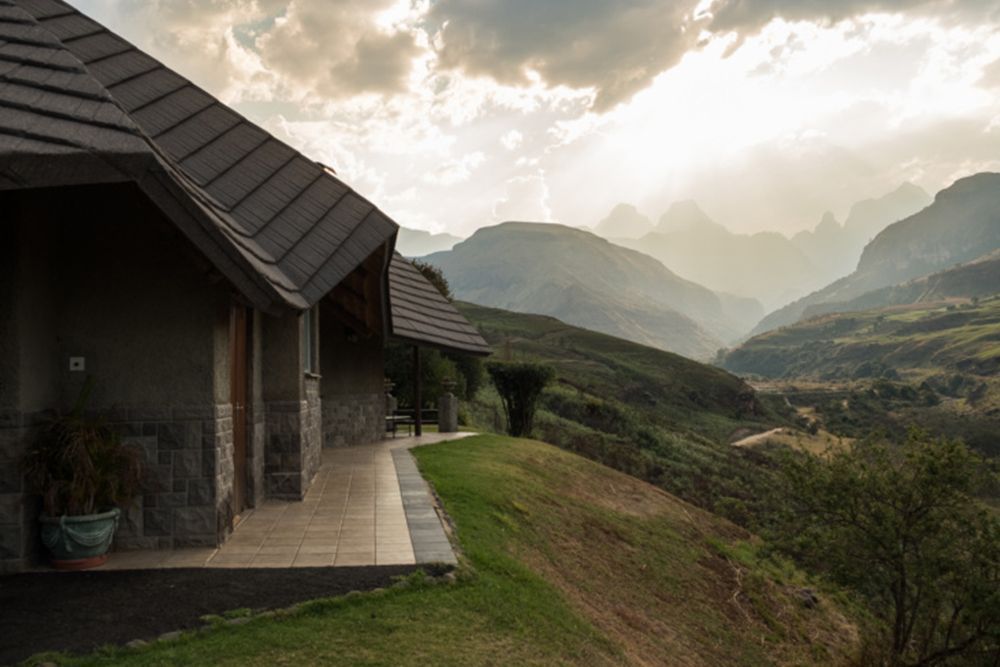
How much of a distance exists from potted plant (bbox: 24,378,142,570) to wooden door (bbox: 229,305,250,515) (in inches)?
71.2

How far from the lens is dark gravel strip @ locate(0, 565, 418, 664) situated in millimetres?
5402

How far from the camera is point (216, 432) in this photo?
25.4 ft

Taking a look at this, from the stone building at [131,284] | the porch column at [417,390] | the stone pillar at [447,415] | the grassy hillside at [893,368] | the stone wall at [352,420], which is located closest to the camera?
the stone building at [131,284]

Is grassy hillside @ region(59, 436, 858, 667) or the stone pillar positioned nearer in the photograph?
grassy hillside @ region(59, 436, 858, 667)

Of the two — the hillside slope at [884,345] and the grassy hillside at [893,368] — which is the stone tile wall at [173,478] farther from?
the hillside slope at [884,345]

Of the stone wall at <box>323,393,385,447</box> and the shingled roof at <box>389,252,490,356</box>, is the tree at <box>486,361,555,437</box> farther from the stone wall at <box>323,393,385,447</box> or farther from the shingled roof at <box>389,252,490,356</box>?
the stone wall at <box>323,393,385,447</box>

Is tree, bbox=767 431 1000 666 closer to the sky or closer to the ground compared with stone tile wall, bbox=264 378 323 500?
closer to the ground

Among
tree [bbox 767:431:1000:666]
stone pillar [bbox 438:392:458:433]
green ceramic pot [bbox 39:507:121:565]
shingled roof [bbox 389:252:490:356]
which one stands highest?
shingled roof [bbox 389:252:490:356]

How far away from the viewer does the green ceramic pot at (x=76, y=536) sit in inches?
271

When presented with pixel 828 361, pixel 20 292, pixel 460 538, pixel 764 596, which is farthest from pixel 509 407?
pixel 828 361

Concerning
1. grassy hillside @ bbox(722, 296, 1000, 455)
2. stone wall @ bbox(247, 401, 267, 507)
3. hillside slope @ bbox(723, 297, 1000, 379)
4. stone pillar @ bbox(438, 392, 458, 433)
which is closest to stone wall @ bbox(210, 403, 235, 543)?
stone wall @ bbox(247, 401, 267, 507)

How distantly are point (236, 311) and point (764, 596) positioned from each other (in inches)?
383

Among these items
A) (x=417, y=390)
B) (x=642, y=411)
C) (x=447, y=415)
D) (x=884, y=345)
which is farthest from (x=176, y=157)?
(x=884, y=345)

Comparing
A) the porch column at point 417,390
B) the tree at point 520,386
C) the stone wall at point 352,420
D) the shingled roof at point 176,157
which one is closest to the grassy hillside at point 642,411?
the tree at point 520,386
